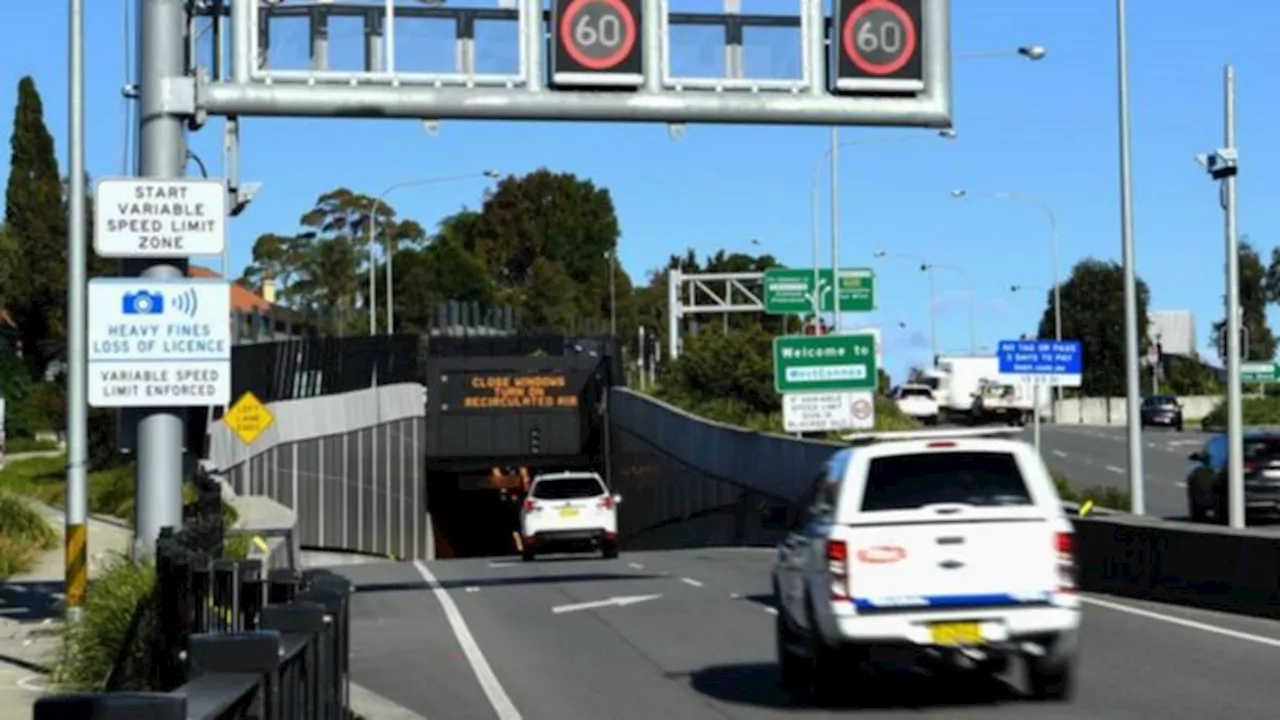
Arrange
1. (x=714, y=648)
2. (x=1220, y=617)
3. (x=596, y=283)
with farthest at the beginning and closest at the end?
(x=596, y=283)
(x=1220, y=617)
(x=714, y=648)

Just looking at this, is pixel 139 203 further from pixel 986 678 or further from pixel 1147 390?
pixel 1147 390

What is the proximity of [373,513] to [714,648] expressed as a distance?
142ft

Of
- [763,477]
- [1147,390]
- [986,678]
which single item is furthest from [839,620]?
[1147,390]

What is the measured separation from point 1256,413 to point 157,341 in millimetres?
62353

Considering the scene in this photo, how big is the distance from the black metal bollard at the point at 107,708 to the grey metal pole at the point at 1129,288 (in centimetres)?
2773

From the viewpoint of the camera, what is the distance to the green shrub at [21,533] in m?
29.5

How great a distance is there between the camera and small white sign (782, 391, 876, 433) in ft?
145

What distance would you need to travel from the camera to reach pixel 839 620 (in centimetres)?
1351

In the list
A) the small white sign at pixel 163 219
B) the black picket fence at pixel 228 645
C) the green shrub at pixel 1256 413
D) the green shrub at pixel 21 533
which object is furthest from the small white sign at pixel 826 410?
the green shrub at pixel 1256 413

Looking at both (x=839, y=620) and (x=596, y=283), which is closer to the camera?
(x=839, y=620)

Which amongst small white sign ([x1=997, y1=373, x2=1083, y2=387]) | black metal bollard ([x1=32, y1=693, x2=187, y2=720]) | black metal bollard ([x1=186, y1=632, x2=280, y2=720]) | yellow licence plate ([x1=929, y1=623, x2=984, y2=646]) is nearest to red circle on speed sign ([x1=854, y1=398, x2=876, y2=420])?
small white sign ([x1=997, y1=373, x2=1083, y2=387])

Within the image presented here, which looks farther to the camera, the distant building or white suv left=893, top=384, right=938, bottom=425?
the distant building

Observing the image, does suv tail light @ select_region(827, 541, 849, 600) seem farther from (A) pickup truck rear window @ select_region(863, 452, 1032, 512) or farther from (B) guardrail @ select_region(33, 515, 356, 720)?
(B) guardrail @ select_region(33, 515, 356, 720)

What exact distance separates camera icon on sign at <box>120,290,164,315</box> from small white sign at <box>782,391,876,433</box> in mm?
26039
